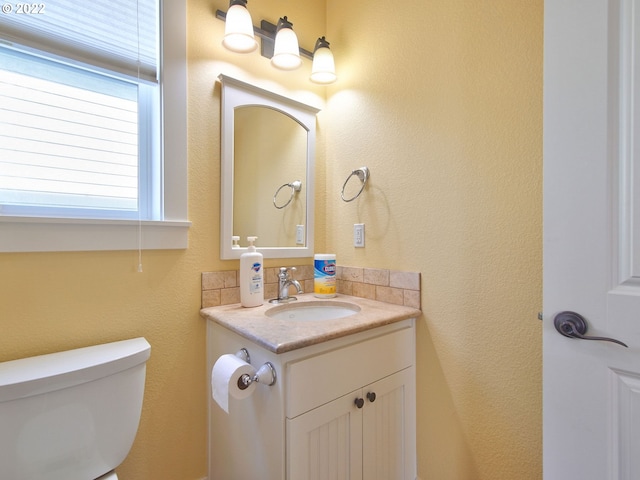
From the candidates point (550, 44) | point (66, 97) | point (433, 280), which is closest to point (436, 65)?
point (550, 44)

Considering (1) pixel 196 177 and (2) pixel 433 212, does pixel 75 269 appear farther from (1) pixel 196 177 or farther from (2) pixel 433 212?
(2) pixel 433 212

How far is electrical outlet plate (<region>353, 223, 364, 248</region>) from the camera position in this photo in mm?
1484

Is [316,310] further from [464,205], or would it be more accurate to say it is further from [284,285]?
[464,205]

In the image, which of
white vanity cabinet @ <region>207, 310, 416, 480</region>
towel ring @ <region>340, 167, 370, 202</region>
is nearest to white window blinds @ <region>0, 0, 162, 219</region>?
white vanity cabinet @ <region>207, 310, 416, 480</region>

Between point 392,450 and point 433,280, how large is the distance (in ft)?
2.21

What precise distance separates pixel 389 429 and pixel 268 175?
1.22 metres

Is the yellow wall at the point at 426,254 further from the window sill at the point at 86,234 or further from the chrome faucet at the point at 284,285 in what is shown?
the chrome faucet at the point at 284,285

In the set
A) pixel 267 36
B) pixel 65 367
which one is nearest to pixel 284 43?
pixel 267 36

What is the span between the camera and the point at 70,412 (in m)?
0.82

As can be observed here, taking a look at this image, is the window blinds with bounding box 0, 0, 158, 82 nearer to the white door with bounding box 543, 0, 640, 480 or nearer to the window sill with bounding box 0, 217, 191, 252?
the window sill with bounding box 0, 217, 191, 252

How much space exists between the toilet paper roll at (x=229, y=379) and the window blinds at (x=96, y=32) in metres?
1.10

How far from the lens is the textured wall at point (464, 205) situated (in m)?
0.98

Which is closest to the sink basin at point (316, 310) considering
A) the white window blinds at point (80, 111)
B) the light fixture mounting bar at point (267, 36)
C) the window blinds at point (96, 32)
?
the white window blinds at point (80, 111)

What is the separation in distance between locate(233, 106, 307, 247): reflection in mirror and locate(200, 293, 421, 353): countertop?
0.38 metres
